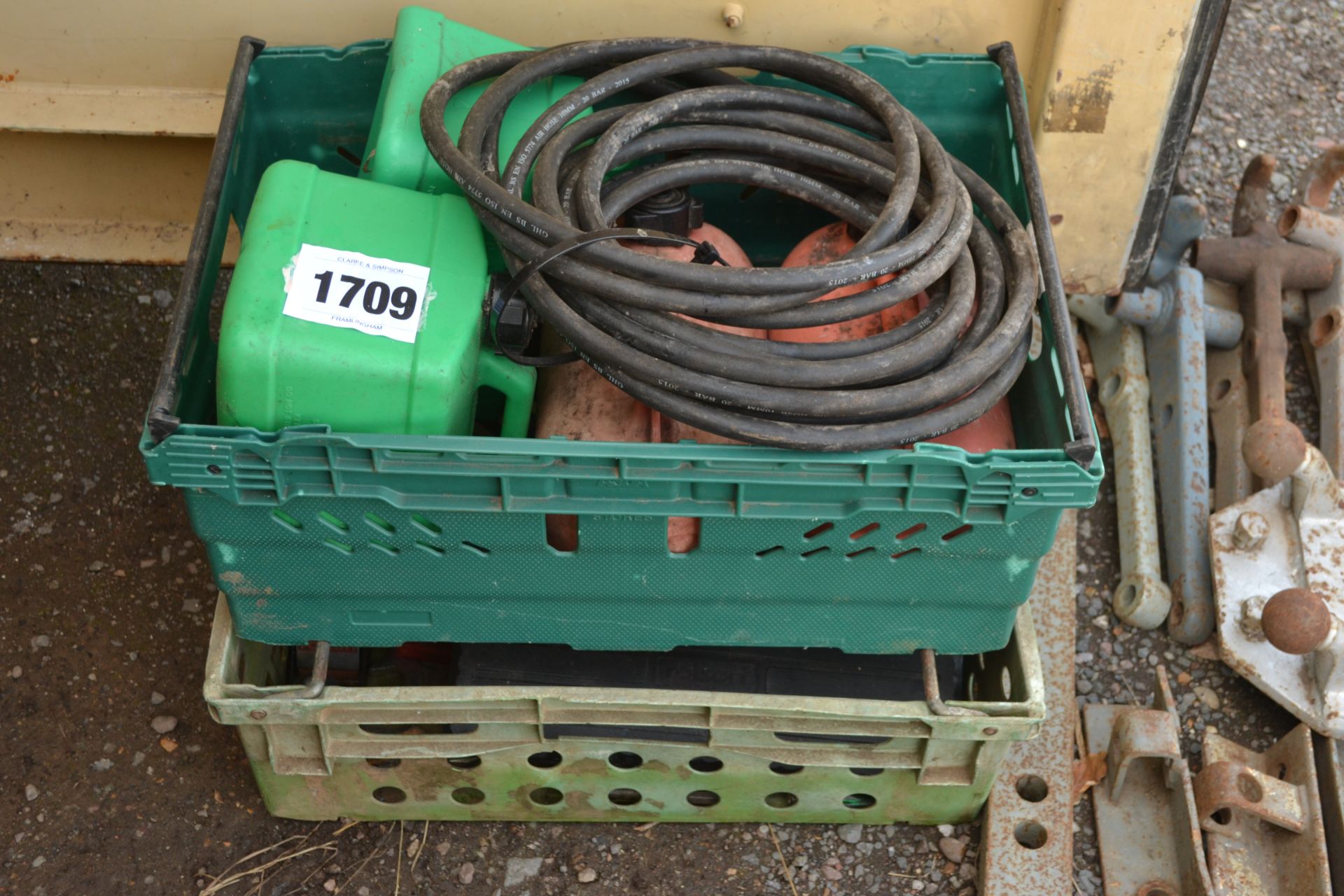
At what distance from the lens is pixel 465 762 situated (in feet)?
6.58

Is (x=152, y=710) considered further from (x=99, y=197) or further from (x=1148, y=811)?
(x=1148, y=811)

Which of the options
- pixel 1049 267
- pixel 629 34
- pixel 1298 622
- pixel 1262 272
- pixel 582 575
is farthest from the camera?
pixel 1262 272

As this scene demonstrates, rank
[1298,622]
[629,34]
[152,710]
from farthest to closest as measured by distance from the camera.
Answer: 1. [629,34]
2. [152,710]
3. [1298,622]

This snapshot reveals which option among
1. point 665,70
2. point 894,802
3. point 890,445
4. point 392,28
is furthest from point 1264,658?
point 392,28

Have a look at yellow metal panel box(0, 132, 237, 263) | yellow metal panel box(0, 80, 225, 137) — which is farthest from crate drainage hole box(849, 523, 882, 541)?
yellow metal panel box(0, 132, 237, 263)

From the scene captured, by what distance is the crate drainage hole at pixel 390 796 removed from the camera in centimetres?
207

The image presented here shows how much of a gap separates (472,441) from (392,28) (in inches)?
47.4

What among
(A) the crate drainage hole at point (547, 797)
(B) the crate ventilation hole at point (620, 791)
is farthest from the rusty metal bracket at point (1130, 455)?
(A) the crate drainage hole at point (547, 797)

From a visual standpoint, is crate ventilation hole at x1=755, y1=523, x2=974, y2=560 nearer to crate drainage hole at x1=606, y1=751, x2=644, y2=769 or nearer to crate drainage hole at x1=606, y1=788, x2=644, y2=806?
crate drainage hole at x1=606, y1=751, x2=644, y2=769

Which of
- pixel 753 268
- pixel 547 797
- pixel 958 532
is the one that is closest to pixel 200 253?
pixel 753 268

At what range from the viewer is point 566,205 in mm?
1816

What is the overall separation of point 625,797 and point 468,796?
265 millimetres

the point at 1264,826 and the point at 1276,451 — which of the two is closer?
the point at 1264,826

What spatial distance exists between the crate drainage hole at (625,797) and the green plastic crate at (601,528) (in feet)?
1.04
